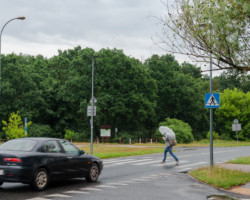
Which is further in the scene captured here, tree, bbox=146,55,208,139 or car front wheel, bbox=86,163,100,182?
tree, bbox=146,55,208,139

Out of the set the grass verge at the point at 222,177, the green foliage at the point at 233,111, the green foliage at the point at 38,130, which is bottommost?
the grass verge at the point at 222,177

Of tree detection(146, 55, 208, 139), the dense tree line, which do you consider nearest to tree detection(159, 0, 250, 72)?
the dense tree line

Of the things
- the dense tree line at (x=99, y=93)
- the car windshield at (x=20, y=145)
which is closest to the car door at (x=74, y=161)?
the car windshield at (x=20, y=145)

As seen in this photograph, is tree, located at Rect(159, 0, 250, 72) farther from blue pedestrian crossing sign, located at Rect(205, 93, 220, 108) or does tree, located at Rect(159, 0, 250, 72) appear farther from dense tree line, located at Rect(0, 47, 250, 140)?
dense tree line, located at Rect(0, 47, 250, 140)

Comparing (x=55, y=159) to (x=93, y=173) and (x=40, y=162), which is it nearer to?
(x=40, y=162)

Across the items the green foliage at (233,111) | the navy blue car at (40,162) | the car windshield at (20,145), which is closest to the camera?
the navy blue car at (40,162)

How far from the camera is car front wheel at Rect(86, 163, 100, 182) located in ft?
40.4

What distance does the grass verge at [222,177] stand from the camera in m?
11.7

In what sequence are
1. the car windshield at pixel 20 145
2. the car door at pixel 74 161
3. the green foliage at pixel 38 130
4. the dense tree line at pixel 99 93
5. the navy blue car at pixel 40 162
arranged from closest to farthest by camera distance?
the navy blue car at pixel 40 162 < the car windshield at pixel 20 145 < the car door at pixel 74 161 < the dense tree line at pixel 99 93 < the green foliage at pixel 38 130

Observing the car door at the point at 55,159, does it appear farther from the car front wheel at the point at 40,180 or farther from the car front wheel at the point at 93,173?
the car front wheel at the point at 93,173

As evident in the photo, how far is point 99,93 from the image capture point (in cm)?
5612

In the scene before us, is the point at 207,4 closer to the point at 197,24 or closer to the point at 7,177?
the point at 197,24

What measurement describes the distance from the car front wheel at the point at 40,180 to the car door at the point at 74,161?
1001 mm

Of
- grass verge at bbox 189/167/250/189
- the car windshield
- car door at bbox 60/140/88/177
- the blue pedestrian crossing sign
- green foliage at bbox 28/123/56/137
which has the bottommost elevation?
grass verge at bbox 189/167/250/189
